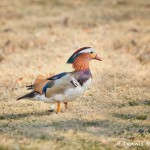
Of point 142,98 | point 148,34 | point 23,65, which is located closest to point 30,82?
point 23,65

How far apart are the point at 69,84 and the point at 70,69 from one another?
2.86 meters

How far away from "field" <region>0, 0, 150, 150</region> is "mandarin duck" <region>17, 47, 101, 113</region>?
0.27 metres

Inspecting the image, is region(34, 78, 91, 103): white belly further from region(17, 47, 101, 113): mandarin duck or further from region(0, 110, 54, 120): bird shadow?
region(0, 110, 54, 120): bird shadow

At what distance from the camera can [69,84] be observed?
6488 millimetres

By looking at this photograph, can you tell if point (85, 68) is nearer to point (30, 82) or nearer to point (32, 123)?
point (32, 123)

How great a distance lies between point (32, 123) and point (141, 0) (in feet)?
33.2

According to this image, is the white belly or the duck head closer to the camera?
the white belly

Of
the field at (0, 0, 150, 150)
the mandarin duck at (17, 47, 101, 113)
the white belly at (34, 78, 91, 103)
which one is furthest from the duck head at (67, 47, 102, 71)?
the field at (0, 0, 150, 150)

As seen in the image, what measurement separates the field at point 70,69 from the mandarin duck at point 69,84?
0.27 metres

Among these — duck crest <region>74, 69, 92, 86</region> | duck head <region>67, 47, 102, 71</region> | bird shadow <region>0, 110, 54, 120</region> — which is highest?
duck head <region>67, 47, 102, 71</region>

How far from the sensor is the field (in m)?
5.98

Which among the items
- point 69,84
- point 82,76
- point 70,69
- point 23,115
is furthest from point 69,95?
point 70,69

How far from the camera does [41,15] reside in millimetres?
14289

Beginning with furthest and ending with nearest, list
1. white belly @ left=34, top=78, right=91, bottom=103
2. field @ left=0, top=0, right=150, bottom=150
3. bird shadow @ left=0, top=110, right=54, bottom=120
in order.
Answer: bird shadow @ left=0, top=110, right=54, bottom=120
white belly @ left=34, top=78, right=91, bottom=103
field @ left=0, top=0, right=150, bottom=150
